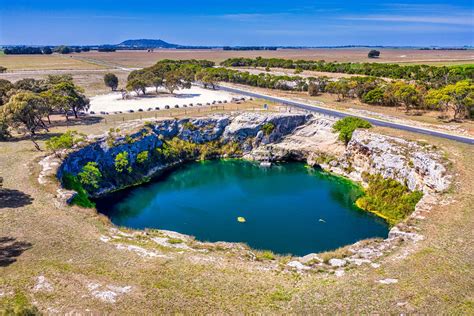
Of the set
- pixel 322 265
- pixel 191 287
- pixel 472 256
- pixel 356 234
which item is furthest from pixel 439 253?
pixel 191 287

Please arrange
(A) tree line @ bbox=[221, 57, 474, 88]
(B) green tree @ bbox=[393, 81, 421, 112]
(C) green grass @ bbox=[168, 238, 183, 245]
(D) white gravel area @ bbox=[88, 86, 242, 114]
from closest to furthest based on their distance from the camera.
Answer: (C) green grass @ bbox=[168, 238, 183, 245], (B) green tree @ bbox=[393, 81, 421, 112], (D) white gravel area @ bbox=[88, 86, 242, 114], (A) tree line @ bbox=[221, 57, 474, 88]

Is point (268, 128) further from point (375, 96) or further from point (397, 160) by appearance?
point (375, 96)

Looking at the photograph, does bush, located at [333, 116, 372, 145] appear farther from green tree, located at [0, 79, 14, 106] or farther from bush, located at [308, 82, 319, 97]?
green tree, located at [0, 79, 14, 106]

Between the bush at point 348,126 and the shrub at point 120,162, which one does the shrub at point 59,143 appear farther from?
the bush at point 348,126

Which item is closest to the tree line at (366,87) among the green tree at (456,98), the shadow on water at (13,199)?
the green tree at (456,98)

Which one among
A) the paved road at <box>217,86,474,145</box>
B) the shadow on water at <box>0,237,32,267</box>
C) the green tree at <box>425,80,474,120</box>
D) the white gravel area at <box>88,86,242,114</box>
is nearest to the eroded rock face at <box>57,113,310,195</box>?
the paved road at <box>217,86,474,145</box>

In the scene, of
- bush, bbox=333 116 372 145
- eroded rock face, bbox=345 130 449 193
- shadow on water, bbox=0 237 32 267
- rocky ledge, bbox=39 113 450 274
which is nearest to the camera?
shadow on water, bbox=0 237 32 267

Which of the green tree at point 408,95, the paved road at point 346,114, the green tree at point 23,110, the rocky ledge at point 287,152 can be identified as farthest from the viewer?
the green tree at point 408,95
